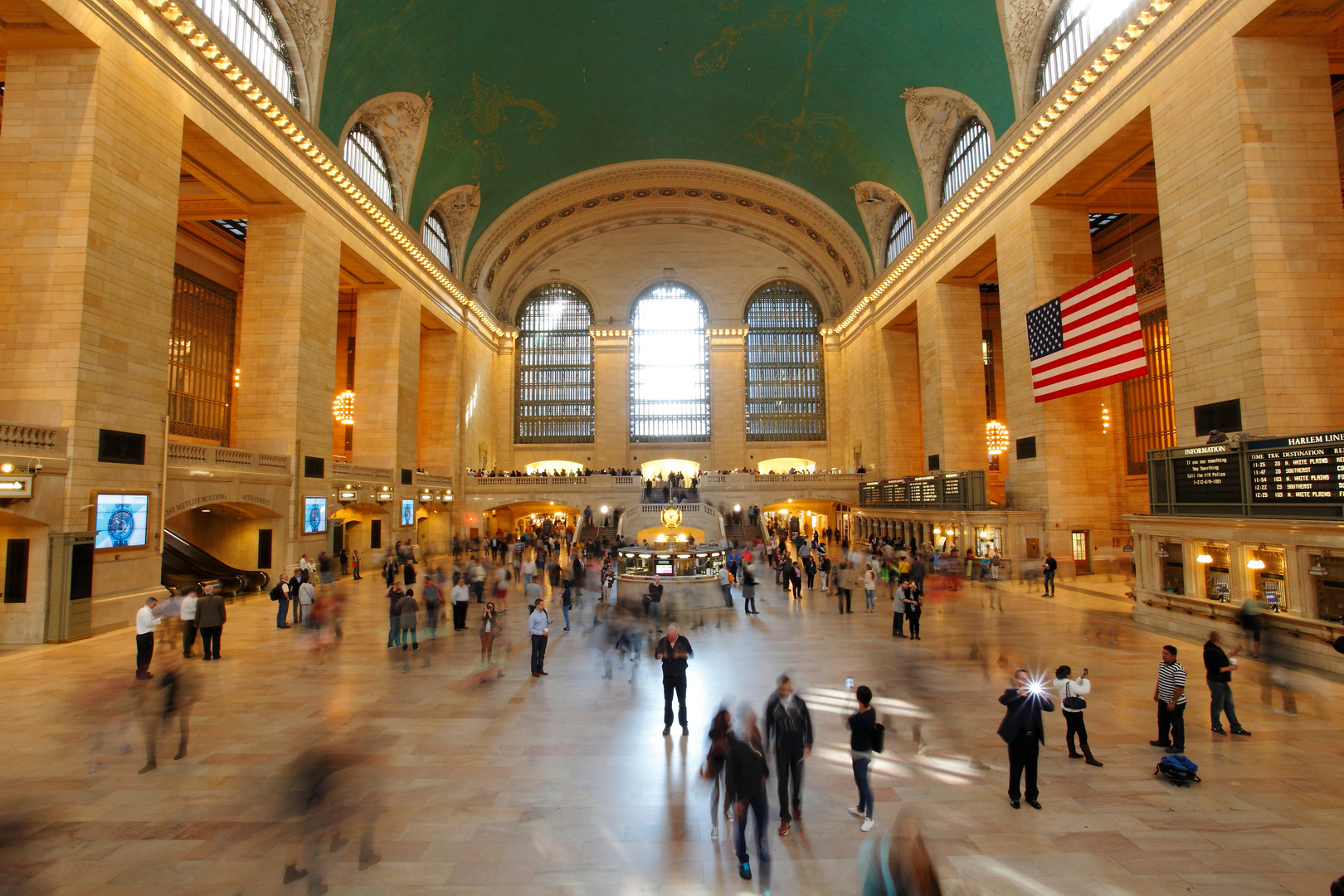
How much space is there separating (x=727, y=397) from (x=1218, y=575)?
3083cm

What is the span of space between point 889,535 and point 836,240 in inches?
695

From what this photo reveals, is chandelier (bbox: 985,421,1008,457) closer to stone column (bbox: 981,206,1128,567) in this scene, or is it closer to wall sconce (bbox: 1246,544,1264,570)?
stone column (bbox: 981,206,1128,567)

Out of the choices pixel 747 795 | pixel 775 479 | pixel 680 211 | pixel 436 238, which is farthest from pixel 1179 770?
pixel 680 211

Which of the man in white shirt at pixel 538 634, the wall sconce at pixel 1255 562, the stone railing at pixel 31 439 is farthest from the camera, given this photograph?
the stone railing at pixel 31 439

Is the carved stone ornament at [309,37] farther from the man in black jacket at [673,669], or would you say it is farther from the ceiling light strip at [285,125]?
the man in black jacket at [673,669]

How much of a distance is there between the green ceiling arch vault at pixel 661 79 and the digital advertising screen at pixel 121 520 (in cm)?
1320

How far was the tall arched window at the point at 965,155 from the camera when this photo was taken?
2352 cm

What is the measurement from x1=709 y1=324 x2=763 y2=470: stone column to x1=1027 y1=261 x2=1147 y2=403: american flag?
75.4ft

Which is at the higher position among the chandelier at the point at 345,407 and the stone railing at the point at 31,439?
the chandelier at the point at 345,407

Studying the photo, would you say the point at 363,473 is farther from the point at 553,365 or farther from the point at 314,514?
the point at 553,365

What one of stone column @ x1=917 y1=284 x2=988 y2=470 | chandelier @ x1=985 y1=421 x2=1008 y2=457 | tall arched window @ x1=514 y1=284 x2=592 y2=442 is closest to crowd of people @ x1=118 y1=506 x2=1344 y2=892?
stone column @ x1=917 y1=284 x2=988 y2=470

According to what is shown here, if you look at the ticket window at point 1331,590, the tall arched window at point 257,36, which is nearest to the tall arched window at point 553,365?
the tall arched window at point 257,36

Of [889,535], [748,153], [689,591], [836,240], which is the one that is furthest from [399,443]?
[836,240]

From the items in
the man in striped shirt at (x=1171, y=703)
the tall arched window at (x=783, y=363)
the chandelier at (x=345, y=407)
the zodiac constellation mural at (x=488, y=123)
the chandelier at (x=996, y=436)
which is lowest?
the man in striped shirt at (x=1171, y=703)
